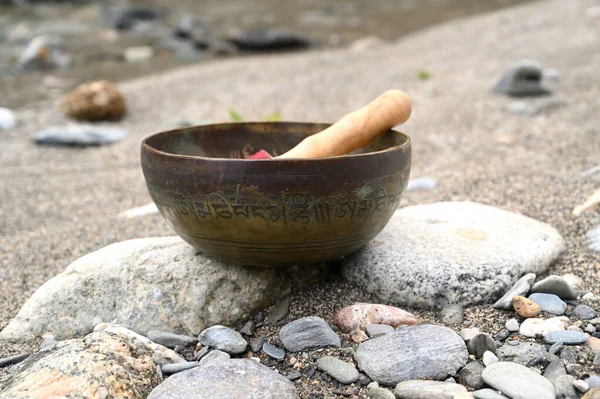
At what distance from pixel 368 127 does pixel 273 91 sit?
5087 mm

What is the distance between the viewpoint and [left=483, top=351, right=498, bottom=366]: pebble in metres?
2.12

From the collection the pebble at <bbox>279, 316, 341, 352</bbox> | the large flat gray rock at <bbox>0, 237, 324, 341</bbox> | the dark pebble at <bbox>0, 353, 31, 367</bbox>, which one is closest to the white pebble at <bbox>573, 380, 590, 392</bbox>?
the pebble at <bbox>279, 316, 341, 352</bbox>

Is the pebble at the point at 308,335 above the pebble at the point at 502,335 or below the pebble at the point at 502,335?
below

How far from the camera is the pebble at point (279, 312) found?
2.56 meters

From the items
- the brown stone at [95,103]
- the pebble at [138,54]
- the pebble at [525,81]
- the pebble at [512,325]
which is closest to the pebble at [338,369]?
the pebble at [512,325]

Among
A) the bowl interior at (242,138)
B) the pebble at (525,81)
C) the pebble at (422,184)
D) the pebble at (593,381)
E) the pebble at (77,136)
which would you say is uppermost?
the bowl interior at (242,138)

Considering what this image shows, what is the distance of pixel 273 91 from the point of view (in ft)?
24.9

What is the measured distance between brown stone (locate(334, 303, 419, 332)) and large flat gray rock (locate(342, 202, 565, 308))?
0.42 feet

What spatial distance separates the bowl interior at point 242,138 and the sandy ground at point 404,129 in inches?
28.0

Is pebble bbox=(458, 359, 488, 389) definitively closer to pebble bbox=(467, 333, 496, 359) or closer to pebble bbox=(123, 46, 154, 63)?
pebble bbox=(467, 333, 496, 359)

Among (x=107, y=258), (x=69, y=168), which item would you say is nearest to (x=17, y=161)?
(x=69, y=168)

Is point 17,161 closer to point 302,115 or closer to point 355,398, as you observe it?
point 302,115

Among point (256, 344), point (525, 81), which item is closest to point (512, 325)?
point (256, 344)

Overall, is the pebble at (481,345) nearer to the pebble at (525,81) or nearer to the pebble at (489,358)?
the pebble at (489,358)
